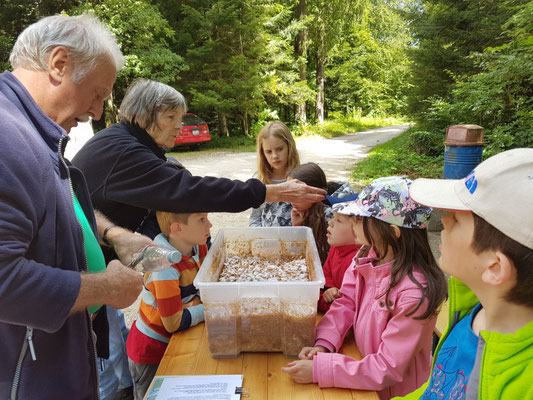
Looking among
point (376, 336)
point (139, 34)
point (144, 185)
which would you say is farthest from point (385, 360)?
point (139, 34)

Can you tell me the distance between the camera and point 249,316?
136cm

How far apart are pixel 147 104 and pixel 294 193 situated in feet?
3.42

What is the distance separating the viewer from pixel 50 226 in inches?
43.2

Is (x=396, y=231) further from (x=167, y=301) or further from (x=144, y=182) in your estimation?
(x=144, y=182)

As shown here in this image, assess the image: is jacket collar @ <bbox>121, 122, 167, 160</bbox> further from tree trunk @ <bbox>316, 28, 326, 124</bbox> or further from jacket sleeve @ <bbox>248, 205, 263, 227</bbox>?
tree trunk @ <bbox>316, 28, 326, 124</bbox>

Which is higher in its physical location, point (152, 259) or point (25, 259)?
point (25, 259)

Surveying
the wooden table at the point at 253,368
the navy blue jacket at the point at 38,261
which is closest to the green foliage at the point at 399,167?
the wooden table at the point at 253,368

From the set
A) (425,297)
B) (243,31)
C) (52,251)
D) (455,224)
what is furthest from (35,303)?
(243,31)

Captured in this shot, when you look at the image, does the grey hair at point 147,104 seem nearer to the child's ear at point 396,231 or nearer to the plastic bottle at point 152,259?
the plastic bottle at point 152,259

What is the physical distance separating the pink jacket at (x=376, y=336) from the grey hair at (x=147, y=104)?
1.46 metres

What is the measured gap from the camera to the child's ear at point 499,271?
87cm

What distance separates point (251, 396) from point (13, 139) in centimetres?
109

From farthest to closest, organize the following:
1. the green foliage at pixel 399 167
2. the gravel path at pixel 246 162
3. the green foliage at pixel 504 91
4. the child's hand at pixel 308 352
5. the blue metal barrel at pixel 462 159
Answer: the green foliage at pixel 399 167 < the gravel path at pixel 246 162 < the green foliage at pixel 504 91 < the blue metal barrel at pixel 462 159 < the child's hand at pixel 308 352

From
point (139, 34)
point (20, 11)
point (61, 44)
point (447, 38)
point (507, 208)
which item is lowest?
point (507, 208)
